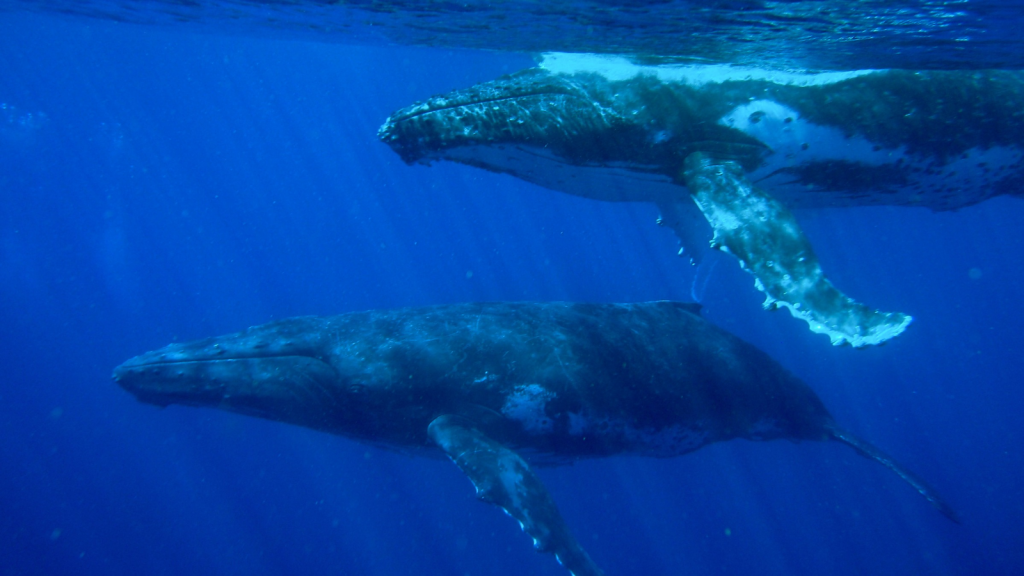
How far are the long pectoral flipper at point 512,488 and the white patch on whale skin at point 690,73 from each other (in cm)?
449

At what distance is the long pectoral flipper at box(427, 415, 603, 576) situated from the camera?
574 centimetres

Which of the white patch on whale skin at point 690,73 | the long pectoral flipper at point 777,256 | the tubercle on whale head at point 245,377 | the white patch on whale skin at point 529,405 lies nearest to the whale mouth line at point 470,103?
the white patch on whale skin at point 690,73

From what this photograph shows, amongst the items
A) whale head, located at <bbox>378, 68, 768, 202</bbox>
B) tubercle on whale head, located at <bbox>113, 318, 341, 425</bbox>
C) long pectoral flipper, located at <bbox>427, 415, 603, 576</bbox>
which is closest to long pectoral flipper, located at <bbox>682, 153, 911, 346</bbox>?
whale head, located at <bbox>378, 68, 768, 202</bbox>

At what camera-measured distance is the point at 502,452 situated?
6371 millimetres

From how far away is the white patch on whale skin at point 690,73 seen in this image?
6.64m

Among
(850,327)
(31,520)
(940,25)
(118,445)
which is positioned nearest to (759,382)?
(850,327)

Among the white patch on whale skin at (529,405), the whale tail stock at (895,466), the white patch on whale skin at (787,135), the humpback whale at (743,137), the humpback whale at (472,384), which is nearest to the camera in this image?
the humpback whale at (743,137)

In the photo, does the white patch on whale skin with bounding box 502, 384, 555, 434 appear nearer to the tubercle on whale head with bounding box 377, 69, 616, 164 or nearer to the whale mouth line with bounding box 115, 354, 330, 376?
the whale mouth line with bounding box 115, 354, 330, 376

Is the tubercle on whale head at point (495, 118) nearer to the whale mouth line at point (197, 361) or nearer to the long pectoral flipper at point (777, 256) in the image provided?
the long pectoral flipper at point (777, 256)

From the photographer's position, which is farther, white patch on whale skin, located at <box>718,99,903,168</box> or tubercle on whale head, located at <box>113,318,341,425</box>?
tubercle on whale head, located at <box>113,318,341,425</box>

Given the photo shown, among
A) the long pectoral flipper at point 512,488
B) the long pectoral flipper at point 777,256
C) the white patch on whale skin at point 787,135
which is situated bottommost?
the long pectoral flipper at point 512,488

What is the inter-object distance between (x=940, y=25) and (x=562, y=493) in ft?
54.1

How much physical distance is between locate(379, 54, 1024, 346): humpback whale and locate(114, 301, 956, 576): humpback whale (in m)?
2.14

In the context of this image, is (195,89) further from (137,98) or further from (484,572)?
(484,572)
